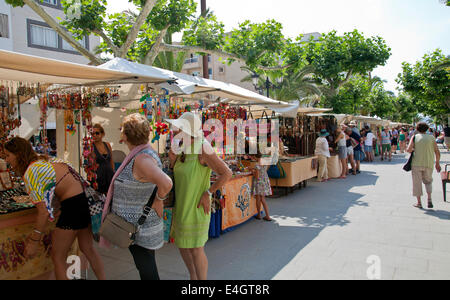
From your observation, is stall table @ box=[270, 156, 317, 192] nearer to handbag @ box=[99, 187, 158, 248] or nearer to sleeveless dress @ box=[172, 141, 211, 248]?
sleeveless dress @ box=[172, 141, 211, 248]

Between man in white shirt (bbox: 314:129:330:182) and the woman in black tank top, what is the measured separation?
6832mm

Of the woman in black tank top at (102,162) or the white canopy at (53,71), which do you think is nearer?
the white canopy at (53,71)

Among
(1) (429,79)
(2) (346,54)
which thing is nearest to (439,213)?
(2) (346,54)

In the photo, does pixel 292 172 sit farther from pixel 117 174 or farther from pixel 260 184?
pixel 117 174

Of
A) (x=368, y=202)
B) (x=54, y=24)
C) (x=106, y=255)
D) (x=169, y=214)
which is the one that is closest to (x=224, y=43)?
(x=54, y=24)

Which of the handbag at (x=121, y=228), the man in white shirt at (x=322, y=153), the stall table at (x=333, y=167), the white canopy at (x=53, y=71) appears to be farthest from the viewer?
the stall table at (x=333, y=167)

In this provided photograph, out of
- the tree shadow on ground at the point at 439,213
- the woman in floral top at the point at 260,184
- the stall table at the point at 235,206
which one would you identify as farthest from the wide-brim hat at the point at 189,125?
the tree shadow on ground at the point at 439,213

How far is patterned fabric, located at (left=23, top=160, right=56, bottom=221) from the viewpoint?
244 cm

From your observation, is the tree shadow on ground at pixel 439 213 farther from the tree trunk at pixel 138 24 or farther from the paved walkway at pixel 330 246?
the tree trunk at pixel 138 24

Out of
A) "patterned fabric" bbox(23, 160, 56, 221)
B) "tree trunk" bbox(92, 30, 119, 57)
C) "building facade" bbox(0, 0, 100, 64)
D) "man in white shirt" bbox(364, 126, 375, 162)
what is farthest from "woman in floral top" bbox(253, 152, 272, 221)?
"building facade" bbox(0, 0, 100, 64)

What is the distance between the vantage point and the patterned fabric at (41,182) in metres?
2.44

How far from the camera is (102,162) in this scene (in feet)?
14.5

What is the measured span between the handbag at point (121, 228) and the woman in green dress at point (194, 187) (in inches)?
15.1
